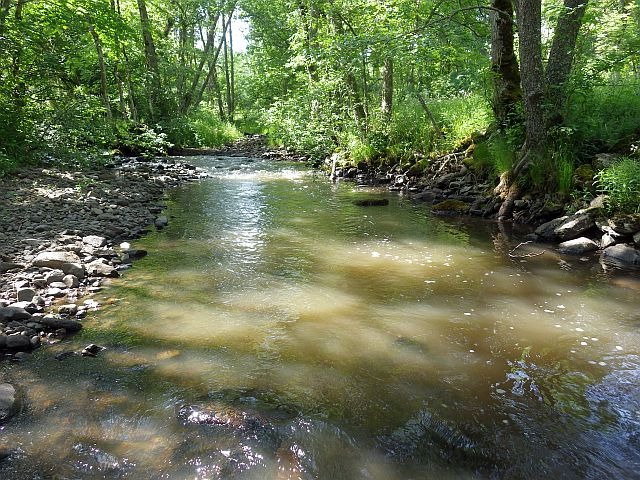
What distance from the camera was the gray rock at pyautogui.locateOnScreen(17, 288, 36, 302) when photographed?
483 centimetres

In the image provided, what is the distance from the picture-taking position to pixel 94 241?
6.99m

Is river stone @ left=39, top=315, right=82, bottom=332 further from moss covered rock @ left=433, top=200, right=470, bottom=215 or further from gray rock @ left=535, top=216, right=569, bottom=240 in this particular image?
moss covered rock @ left=433, top=200, right=470, bottom=215

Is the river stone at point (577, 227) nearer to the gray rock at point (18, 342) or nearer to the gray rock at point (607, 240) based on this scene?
the gray rock at point (607, 240)

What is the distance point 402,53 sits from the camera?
31.1 feet

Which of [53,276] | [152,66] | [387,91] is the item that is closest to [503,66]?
[387,91]

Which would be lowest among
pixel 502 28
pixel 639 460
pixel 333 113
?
pixel 639 460

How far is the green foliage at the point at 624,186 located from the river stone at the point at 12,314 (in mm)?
7685

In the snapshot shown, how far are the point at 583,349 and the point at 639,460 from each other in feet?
4.71

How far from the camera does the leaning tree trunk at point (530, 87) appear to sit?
848cm

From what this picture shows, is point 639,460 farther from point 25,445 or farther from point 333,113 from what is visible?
point 333,113

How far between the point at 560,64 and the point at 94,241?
28.2 feet

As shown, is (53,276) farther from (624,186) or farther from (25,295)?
(624,186)

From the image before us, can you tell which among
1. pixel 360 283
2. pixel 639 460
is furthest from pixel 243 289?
pixel 639 460

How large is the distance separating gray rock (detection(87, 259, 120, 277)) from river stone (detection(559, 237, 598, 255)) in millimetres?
6421
